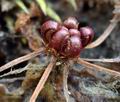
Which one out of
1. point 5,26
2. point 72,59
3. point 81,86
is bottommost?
point 81,86

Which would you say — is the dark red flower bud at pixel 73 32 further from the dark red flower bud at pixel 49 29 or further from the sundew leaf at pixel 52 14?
the sundew leaf at pixel 52 14

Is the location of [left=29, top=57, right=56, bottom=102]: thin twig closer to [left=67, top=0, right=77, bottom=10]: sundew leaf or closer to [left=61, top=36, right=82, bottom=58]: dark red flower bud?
[left=61, top=36, right=82, bottom=58]: dark red flower bud

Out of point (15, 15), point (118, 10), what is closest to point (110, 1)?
point (118, 10)

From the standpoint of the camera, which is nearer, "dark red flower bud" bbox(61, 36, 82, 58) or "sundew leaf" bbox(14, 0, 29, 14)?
"dark red flower bud" bbox(61, 36, 82, 58)

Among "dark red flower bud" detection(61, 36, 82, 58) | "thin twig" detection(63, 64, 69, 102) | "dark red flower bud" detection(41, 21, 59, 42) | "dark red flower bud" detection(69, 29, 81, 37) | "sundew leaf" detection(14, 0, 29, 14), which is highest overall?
"sundew leaf" detection(14, 0, 29, 14)

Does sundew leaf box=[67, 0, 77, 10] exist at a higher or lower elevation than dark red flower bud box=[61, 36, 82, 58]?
higher

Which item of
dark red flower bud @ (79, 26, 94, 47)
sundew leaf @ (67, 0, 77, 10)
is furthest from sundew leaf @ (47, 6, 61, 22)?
dark red flower bud @ (79, 26, 94, 47)

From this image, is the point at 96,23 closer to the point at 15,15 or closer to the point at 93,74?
the point at 15,15

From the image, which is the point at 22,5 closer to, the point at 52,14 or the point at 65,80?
the point at 52,14
